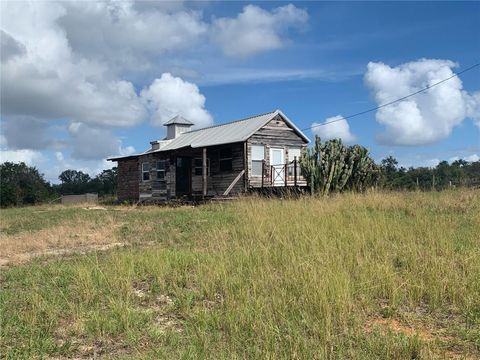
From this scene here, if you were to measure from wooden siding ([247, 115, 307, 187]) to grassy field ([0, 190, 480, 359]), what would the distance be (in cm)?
1567

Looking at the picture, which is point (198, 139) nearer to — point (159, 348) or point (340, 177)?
point (340, 177)

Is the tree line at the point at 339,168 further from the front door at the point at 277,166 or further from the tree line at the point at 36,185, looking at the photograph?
the tree line at the point at 36,185

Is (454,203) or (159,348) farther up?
(454,203)

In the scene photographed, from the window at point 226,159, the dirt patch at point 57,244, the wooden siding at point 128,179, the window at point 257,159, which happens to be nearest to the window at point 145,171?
the wooden siding at point 128,179

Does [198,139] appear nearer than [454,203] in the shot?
No

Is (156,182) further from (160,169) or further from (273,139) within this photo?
(273,139)

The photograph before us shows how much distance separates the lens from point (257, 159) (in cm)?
2469

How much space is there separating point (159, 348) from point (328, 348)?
1483mm

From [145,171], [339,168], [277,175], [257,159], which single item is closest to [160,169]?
[145,171]

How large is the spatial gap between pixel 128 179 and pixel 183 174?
6746 millimetres

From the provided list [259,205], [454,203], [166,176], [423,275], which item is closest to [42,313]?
[423,275]

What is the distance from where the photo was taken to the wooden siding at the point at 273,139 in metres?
24.5

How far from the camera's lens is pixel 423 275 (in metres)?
5.73

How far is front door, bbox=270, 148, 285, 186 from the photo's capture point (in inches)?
971
